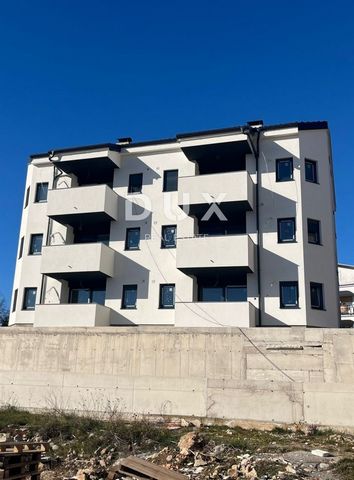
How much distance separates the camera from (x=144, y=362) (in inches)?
734

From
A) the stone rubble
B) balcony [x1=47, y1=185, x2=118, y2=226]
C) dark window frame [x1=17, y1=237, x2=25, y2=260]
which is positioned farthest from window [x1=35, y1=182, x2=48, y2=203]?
the stone rubble

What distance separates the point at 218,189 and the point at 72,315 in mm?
9118

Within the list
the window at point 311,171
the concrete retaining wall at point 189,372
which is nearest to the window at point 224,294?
the concrete retaining wall at point 189,372

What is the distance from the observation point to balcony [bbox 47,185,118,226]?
24.1m

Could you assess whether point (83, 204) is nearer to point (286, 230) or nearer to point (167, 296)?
point (167, 296)

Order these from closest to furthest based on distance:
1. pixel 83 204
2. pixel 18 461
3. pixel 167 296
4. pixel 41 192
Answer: pixel 18 461 < pixel 167 296 < pixel 83 204 < pixel 41 192

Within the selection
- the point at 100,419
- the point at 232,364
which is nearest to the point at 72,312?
the point at 100,419

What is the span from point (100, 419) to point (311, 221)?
12.7 meters

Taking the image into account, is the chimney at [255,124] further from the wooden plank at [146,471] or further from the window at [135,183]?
the wooden plank at [146,471]

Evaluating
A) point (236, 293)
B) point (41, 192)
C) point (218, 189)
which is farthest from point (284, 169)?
point (41, 192)

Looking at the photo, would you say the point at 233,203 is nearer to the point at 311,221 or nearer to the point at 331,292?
the point at 311,221

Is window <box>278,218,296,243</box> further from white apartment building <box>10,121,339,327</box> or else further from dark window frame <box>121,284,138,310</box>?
dark window frame <box>121,284,138,310</box>

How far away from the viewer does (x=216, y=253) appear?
21578 millimetres

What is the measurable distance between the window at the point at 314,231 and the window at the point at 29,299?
46.7 ft
